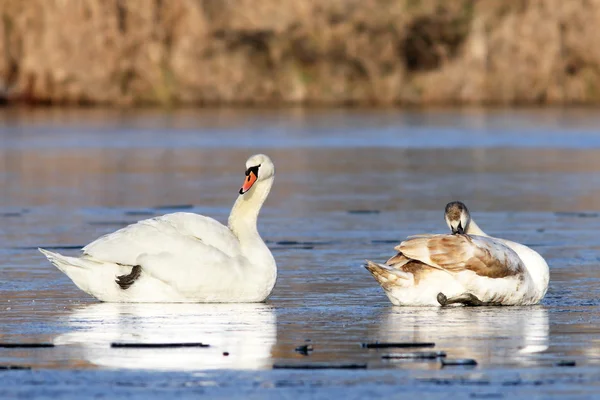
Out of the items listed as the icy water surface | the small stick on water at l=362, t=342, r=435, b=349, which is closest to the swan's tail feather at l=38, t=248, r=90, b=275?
the icy water surface

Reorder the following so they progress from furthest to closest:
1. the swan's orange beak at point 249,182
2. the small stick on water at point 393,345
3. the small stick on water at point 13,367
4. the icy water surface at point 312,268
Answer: the swan's orange beak at point 249,182, the small stick on water at point 393,345, the small stick on water at point 13,367, the icy water surface at point 312,268

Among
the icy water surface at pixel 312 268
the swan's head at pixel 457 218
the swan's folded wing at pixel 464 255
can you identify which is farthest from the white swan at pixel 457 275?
the swan's head at pixel 457 218

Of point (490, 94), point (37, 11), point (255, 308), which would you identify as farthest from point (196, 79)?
point (255, 308)

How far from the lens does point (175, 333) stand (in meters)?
9.48

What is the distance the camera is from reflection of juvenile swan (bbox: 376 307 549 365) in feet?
28.5

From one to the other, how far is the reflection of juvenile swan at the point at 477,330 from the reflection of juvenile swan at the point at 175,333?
855mm

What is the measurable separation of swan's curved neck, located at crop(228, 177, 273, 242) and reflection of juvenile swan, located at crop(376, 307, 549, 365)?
1356 mm

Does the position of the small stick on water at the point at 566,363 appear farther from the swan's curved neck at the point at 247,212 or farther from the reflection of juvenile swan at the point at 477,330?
the swan's curved neck at the point at 247,212

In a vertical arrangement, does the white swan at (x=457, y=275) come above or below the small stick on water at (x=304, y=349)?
above

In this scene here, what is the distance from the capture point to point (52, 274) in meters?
12.7

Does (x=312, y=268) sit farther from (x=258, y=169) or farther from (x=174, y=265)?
(x=174, y=265)

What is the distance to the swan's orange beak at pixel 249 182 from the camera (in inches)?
445

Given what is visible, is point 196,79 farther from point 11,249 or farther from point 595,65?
point 11,249

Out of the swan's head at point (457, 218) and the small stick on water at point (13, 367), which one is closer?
the small stick on water at point (13, 367)
